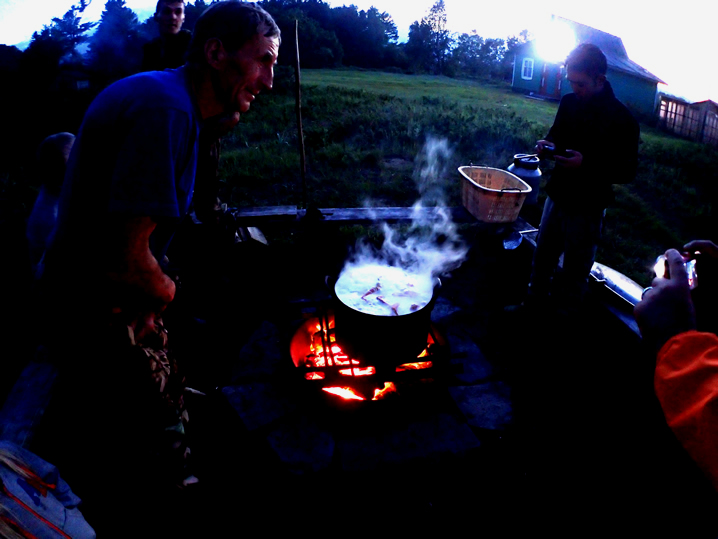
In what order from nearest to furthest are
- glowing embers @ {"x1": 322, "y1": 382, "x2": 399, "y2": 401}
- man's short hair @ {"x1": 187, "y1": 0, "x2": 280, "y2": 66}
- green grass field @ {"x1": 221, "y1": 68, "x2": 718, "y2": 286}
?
man's short hair @ {"x1": 187, "y1": 0, "x2": 280, "y2": 66}
glowing embers @ {"x1": 322, "y1": 382, "x2": 399, "y2": 401}
green grass field @ {"x1": 221, "y1": 68, "x2": 718, "y2": 286}

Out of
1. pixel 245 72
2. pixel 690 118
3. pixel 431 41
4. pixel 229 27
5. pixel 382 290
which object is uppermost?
pixel 431 41

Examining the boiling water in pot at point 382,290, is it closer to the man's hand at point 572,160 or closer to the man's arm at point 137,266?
the man's arm at point 137,266

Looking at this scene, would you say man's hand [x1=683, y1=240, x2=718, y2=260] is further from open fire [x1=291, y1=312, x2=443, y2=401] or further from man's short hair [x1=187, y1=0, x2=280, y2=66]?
man's short hair [x1=187, y1=0, x2=280, y2=66]

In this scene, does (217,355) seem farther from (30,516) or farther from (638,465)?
(638,465)

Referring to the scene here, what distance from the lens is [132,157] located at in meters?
1.74

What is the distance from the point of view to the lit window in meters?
25.8

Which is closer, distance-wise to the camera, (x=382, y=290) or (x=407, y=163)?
(x=382, y=290)

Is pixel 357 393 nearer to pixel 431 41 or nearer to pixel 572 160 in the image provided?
pixel 572 160

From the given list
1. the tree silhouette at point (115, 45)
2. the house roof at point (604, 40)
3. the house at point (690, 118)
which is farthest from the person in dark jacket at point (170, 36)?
the house roof at point (604, 40)

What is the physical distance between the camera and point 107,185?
1.88 meters

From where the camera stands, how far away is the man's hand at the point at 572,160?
4.34 meters

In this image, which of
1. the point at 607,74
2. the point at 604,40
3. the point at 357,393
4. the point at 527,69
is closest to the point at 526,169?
the point at 357,393

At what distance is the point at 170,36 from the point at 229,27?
11.0 feet

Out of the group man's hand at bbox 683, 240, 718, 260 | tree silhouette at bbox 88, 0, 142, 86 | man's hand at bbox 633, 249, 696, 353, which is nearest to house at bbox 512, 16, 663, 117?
tree silhouette at bbox 88, 0, 142, 86
